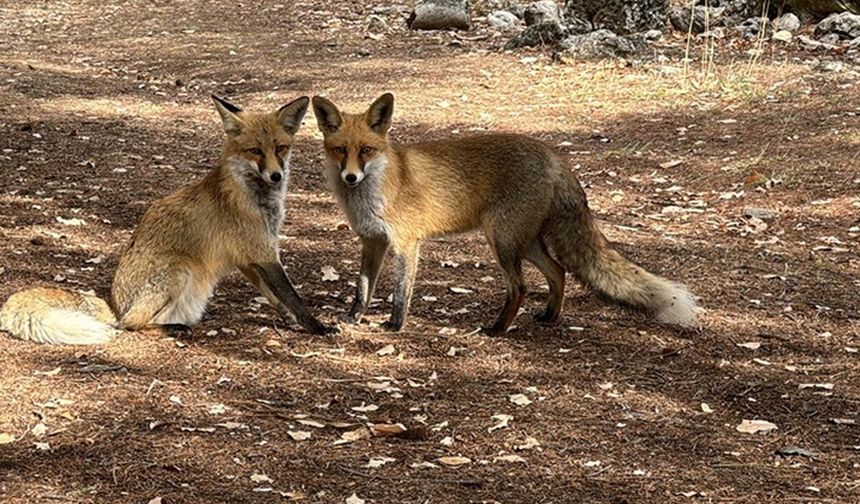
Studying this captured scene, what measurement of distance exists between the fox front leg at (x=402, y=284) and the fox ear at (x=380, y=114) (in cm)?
69

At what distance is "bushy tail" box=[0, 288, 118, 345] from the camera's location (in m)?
5.57

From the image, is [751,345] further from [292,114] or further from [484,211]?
[292,114]

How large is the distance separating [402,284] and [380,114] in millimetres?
971

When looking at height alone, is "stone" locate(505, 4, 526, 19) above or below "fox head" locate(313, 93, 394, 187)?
below

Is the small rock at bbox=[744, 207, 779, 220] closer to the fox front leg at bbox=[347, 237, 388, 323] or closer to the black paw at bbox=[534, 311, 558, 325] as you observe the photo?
the black paw at bbox=[534, 311, 558, 325]

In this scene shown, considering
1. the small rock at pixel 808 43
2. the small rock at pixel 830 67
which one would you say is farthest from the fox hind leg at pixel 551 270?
the small rock at pixel 808 43

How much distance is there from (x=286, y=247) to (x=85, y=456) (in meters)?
3.58

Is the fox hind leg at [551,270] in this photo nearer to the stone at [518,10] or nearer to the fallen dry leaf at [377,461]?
the fallen dry leaf at [377,461]

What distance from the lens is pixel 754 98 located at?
12.0m

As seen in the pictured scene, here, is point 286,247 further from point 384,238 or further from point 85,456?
point 85,456

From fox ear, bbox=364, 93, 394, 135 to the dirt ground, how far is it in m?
1.17

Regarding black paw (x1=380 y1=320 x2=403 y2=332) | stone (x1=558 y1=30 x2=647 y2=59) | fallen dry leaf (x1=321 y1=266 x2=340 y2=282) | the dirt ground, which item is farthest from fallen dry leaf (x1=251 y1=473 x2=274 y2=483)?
stone (x1=558 y1=30 x2=647 y2=59)

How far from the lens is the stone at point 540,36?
15139mm

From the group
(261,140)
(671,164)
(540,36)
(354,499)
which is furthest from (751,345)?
(540,36)
